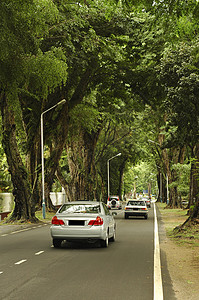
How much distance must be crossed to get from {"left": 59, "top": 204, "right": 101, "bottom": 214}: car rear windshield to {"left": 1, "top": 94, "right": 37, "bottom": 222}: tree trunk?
35.3 ft

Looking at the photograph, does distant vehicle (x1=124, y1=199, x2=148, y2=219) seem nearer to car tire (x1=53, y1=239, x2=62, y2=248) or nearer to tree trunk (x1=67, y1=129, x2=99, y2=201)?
tree trunk (x1=67, y1=129, x2=99, y2=201)

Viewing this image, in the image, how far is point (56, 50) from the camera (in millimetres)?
19891

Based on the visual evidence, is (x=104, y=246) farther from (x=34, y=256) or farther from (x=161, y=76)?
(x=161, y=76)

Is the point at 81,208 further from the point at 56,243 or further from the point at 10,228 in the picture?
the point at 10,228

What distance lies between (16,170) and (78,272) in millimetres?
16351

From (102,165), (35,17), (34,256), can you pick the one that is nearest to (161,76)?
(35,17)

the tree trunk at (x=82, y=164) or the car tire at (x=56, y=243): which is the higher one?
the tree trunk at (x=82, y=164)

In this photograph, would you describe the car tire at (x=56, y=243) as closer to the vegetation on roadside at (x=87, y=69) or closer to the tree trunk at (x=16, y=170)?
the vegetation on roadside at (x=87, y=69)

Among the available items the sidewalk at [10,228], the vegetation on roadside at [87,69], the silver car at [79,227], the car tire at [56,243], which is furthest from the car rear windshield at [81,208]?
the sidewalk at [10,228]

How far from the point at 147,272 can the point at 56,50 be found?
42.1 feet

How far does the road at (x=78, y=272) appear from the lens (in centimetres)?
738

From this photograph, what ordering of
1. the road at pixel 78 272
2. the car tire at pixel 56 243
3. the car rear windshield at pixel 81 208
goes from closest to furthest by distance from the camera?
the road at pixel 78 272 < the car tire at pixel 56 243 < the car rear windshield at pixel 81 208

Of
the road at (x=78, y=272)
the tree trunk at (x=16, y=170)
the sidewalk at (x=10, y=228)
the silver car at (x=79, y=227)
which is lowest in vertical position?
the road at (x=78, y=272)

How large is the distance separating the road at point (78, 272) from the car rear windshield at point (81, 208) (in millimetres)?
1147
